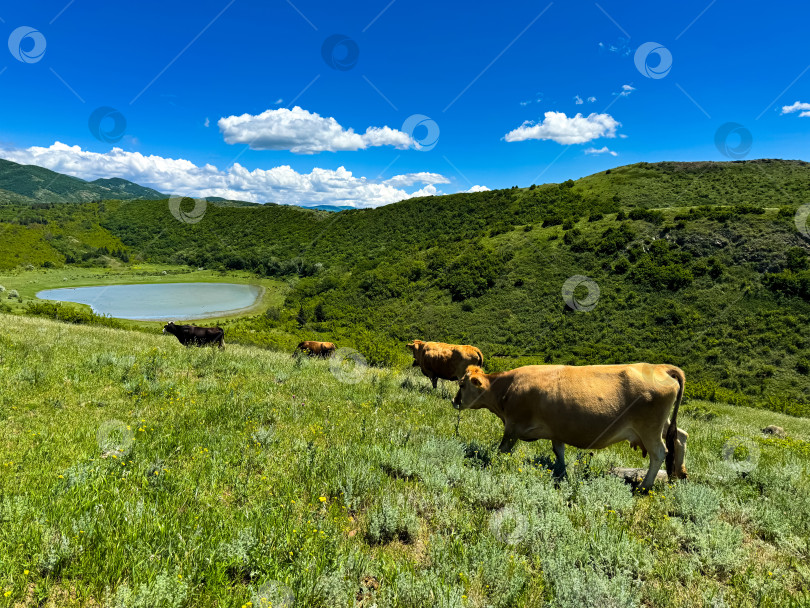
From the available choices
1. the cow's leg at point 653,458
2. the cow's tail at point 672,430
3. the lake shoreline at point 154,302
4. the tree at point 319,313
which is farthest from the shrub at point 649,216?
the lake shoreline at point 154,302

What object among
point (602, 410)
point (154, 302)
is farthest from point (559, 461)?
point (154, 302)

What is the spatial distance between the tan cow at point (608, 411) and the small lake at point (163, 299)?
60580 mm

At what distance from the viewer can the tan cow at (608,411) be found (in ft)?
20.2

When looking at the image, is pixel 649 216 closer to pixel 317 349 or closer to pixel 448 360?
pixel 448 360

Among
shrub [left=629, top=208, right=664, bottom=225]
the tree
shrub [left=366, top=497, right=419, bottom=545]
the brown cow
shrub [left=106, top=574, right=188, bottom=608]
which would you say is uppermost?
shrub [left=629, top=208, right=664, bottom=225]

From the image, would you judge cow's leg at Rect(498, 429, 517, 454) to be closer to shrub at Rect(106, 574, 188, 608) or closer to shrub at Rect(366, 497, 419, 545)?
shrub at Rect(366, 497, 419, 545)

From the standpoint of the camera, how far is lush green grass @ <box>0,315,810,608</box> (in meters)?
3.21

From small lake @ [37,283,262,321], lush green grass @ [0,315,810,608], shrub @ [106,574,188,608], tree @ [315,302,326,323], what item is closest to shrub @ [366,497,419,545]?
lush green grass @ [0,315,810,608]

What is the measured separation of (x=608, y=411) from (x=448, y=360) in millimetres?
9027

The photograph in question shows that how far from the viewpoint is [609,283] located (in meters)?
45.9

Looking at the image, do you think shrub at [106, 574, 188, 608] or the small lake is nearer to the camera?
shrub at [106, 574, 188, 608]

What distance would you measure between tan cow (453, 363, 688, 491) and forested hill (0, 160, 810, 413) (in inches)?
928

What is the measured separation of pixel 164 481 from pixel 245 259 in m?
127

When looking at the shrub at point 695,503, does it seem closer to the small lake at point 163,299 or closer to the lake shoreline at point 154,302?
the lake shoreline at point 154,302
